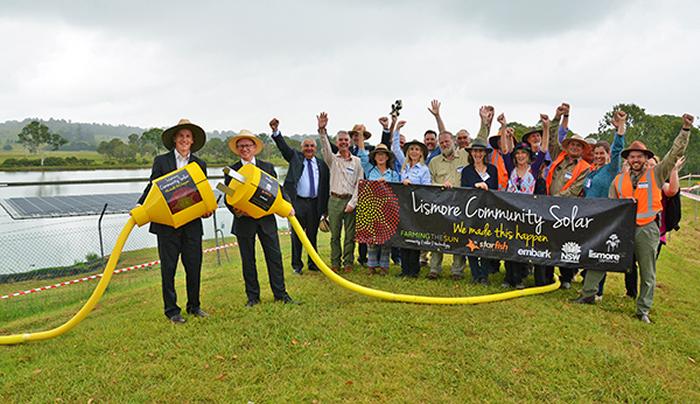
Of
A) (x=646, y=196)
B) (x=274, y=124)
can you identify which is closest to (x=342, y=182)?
(x=274, y=124)

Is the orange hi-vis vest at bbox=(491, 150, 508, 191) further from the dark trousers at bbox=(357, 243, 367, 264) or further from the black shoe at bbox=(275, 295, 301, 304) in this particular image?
the black shoe at bbox=(275, 295, 301, 304)

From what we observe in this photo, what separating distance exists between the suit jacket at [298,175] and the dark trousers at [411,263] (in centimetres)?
151

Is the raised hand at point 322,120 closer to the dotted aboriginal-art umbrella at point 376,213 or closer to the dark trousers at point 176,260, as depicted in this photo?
the dotted aboriginal-art umbrella at point 376,213

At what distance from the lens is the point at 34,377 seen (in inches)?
148

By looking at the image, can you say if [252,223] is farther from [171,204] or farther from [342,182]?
[342,182]

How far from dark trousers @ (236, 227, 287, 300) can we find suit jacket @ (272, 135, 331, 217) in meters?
1.20

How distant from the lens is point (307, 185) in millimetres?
6711

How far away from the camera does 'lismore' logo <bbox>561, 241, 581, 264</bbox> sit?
5617 mm

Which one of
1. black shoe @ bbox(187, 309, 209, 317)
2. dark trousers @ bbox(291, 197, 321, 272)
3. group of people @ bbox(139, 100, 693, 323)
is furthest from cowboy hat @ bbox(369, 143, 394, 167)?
black shoe @ bbox(187, 309, 209, 317)

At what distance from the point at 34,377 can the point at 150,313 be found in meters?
1.58

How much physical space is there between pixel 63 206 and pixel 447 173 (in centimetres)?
1922

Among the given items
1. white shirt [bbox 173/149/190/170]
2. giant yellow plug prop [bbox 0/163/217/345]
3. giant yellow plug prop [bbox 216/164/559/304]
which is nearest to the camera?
giant yellow plug prop [bbox 0/163/217/345]

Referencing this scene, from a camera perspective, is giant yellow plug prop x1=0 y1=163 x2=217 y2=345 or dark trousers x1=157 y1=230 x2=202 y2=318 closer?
giant yellow plug prop x1=0 y1=163 x2=217 y2=345

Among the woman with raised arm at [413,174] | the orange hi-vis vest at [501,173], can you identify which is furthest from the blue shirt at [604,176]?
the woman with raised arm at [413,174]
